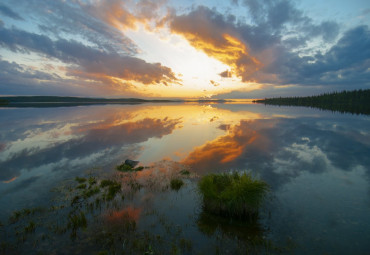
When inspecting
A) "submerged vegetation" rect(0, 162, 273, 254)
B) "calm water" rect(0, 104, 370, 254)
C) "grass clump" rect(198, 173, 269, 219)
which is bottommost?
"calm water" rect(0, 104, 370, 254)

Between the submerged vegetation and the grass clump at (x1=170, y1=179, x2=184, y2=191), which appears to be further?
the grass clump at (x1=170, y1=179, x2=184, y2=191)

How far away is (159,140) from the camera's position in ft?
98.9

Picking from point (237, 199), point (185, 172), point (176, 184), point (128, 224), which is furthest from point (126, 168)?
point (237, 199)

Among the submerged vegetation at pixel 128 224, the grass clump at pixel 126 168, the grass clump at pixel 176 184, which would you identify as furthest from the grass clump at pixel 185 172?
the submerged vegetation at pixel 128 224

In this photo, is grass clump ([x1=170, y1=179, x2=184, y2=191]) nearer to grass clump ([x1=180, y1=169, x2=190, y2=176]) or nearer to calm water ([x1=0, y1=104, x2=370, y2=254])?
calm water ([x1=0, y1=104, x2=370, y2=254])

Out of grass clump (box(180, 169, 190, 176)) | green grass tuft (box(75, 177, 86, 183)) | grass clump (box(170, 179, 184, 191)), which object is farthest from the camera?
grass clump (box(180, 169, 190, 176))

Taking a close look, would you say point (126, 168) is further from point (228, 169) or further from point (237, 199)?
point (237, 199)

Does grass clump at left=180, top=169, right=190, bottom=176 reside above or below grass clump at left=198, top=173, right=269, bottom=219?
below

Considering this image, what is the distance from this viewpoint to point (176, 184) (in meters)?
14.4

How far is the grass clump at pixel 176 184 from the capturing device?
14119 millimetres

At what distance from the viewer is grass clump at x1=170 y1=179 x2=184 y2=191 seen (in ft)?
46.3

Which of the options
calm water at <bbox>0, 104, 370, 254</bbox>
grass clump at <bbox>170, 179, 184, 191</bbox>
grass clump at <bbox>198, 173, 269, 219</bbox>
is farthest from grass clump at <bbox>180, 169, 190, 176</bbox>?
grass clump at <bbox>198, 173, 269, 219</bbox>

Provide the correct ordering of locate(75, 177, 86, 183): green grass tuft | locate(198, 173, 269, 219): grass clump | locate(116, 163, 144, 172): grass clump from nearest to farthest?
locate(198, 173, 269, 219): grass clump
locate(75, 177, 86, 183): green grass tuft
locate(116, 163, 144, 172): grass clump

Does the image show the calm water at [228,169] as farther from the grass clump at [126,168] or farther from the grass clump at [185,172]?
the grass clump at [185,172]
